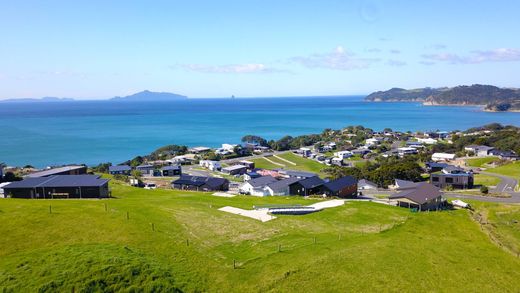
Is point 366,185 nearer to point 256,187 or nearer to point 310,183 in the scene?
point 310,183

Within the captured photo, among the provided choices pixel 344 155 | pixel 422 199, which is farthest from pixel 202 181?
pixel 344 155

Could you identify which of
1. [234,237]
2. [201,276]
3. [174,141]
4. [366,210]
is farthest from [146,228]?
[174,141]

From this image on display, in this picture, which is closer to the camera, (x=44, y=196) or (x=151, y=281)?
(x=151, y=281)

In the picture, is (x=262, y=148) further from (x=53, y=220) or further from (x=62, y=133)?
(x=62, y=133)

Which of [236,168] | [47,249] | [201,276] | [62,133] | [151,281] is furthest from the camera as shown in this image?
[62,133]

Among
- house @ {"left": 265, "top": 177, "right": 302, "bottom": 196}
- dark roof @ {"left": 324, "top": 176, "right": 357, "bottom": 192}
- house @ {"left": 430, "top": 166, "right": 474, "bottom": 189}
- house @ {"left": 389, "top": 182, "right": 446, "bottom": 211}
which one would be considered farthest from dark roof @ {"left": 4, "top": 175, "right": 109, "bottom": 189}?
house @ {"left": 430, "top": 166, "right": 474, "bottom": 189}

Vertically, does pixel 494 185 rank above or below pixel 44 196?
below
